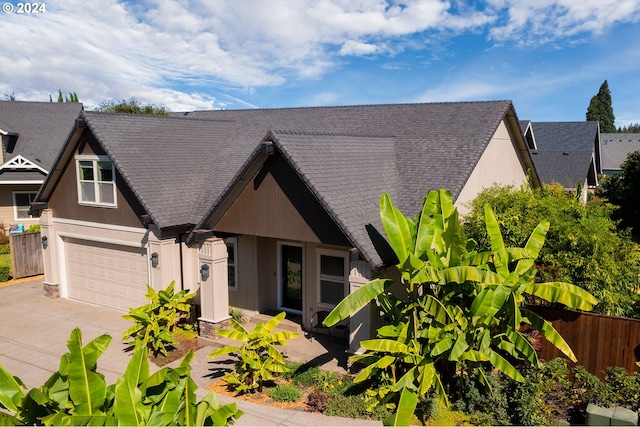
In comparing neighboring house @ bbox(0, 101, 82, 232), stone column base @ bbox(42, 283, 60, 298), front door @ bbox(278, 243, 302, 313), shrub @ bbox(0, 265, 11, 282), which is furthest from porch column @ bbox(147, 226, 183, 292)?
neighboring house @ bbox(0, 101, 82, 232)

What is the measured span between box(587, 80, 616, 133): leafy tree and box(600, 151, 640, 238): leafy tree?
62173 mm

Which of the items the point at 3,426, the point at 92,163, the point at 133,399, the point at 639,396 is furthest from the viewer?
the point at 92,163

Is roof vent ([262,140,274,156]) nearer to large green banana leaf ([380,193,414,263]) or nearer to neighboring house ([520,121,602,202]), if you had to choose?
large green banana leaf ([380,193,414,263])

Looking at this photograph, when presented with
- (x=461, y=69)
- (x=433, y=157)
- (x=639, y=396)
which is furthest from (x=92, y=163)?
(x=639, y=396)

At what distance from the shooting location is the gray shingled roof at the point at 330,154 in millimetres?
12367

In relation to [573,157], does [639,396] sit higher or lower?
lower

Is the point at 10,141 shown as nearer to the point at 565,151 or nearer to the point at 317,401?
the point at 317,401

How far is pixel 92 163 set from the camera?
54.5 feet

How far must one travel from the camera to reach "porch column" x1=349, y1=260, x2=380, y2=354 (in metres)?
11.2

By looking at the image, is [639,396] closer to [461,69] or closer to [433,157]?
[433,157]

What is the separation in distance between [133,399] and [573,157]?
35.2m

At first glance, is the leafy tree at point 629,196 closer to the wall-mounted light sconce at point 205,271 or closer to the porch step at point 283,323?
the porch step at point 283,323

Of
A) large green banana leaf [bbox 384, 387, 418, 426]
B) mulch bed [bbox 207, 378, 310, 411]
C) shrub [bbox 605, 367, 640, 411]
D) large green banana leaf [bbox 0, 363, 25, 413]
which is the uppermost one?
large green banana leaf [bbox 0, 363, 25, 413]

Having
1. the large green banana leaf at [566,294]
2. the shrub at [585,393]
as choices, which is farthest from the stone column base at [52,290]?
the shrub at [585,393]
